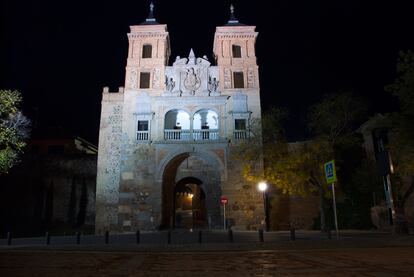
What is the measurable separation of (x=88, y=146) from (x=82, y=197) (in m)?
17.6

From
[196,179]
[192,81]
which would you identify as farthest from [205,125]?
[196,179]

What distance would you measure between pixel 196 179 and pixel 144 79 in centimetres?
935

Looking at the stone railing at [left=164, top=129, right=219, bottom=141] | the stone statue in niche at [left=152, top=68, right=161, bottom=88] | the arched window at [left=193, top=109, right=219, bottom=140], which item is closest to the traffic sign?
the stone railing at [left=164, top=129, right=219, bottom=141]

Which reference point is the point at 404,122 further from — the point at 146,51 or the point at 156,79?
the point at 146,51

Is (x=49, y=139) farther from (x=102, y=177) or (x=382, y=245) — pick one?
(x=382, y=245)

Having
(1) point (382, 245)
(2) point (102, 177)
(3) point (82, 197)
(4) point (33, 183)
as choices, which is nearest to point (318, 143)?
(1) point (382, 245)

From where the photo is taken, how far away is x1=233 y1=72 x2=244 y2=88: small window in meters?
27.1

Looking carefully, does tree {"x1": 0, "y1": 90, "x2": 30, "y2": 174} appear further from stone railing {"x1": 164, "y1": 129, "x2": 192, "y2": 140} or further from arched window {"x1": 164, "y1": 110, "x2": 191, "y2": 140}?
arched window {"x1": 164, "y1": 110, "x2": 191, "y2": 140}

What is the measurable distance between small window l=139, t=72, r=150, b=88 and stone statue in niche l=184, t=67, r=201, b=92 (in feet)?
10.3

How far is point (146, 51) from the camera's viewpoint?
92.3ft

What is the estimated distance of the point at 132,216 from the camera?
24.6 metres

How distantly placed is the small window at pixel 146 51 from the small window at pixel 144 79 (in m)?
1.66

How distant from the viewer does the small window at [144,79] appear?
26953mm

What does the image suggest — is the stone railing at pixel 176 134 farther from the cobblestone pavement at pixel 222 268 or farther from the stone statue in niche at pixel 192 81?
the cobblestone pavement at pixel 222 268
